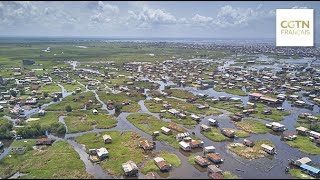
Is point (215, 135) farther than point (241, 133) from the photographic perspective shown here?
No

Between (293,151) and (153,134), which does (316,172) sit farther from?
(153,134)

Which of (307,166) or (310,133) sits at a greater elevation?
(310,133)

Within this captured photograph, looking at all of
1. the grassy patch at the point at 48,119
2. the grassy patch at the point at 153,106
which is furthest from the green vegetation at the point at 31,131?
the grassy patch at the point at 153,106

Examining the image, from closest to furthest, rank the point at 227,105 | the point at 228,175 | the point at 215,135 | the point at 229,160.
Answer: the point at 228,175 < the point at 229,160 < the point at 215,135 < the point at 227,105

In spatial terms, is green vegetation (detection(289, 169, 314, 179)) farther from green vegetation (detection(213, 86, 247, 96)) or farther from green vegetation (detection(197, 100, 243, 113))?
green vegetation (detection(213, 86, 247, 96))

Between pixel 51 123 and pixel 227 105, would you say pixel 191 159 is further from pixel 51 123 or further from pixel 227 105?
pixel 227 105

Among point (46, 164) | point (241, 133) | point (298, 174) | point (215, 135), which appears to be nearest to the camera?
point (298, 174)

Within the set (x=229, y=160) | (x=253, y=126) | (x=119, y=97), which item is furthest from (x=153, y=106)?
(x=229, y=160)

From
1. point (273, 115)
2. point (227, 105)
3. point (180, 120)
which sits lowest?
point (273, 115)

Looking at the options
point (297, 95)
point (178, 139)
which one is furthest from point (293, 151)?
point (297, 95)
